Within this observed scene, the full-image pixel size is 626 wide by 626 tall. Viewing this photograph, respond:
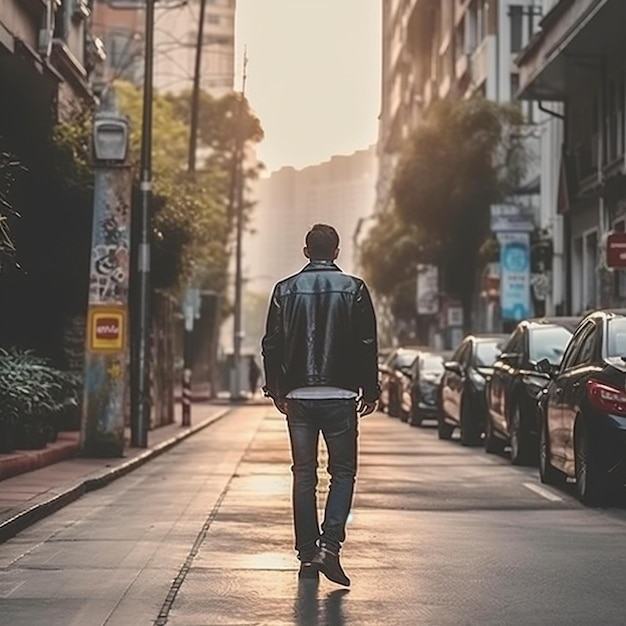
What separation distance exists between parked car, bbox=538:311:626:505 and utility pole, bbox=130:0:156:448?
8.74 metres

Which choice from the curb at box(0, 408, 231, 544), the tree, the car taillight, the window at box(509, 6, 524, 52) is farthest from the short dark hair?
the window at box(509, 6, 524, 52)

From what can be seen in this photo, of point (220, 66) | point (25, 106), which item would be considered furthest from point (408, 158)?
point (220, 66)

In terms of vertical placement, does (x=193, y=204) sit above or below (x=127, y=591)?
above

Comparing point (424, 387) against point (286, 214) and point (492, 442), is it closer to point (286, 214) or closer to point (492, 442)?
point (492, 442)

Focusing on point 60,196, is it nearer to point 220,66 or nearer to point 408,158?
point 408,158

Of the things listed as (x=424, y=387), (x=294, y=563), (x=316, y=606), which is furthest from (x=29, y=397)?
(x=424, y=387)

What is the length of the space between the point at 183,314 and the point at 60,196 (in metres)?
21.8

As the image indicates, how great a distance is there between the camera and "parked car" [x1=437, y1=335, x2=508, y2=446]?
78.9 ft

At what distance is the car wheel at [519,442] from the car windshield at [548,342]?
712 millimetres

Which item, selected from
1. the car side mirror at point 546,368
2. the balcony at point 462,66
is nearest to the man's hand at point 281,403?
the car side mirror at point 546,368

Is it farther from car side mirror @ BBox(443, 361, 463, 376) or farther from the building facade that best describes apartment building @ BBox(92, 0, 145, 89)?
car side mirror @ BBox(443, 361, 463, 376)

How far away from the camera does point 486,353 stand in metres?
24.7

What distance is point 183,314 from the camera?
1807 inches

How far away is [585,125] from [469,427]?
48.5ft
